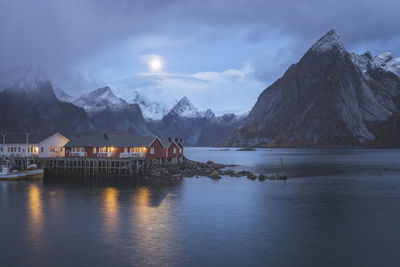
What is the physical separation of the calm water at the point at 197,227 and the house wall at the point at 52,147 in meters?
30.1

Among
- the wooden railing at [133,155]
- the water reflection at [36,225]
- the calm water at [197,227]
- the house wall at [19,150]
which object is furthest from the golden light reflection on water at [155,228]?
the house wall at [19,150]

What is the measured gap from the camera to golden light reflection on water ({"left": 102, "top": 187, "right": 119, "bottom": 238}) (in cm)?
3084

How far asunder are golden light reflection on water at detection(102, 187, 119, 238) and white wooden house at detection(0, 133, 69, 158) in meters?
38.1

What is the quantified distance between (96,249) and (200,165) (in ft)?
217

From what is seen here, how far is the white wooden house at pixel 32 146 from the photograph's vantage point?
3307 inches

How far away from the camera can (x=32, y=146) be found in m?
83.9

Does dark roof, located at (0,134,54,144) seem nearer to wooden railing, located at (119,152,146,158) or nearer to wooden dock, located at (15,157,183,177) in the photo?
wooden dock, located at (15,157,183,177)

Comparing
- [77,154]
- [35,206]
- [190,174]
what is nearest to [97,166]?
[77,154]

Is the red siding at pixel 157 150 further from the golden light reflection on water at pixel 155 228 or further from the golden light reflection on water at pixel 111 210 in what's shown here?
the golden light reflection on water at pixel 155 228

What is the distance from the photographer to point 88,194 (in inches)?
1965

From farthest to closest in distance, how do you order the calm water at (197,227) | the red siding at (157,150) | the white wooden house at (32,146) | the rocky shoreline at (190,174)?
the white wooden house at (32,146), the red siding at (157,150), the rocky shoreline at (190,174), the calm water at (197,227)

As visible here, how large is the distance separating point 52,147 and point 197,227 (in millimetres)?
65829

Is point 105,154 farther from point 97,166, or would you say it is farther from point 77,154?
point 77,154

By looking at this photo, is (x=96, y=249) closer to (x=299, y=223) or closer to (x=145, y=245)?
(x=145, y=245)
